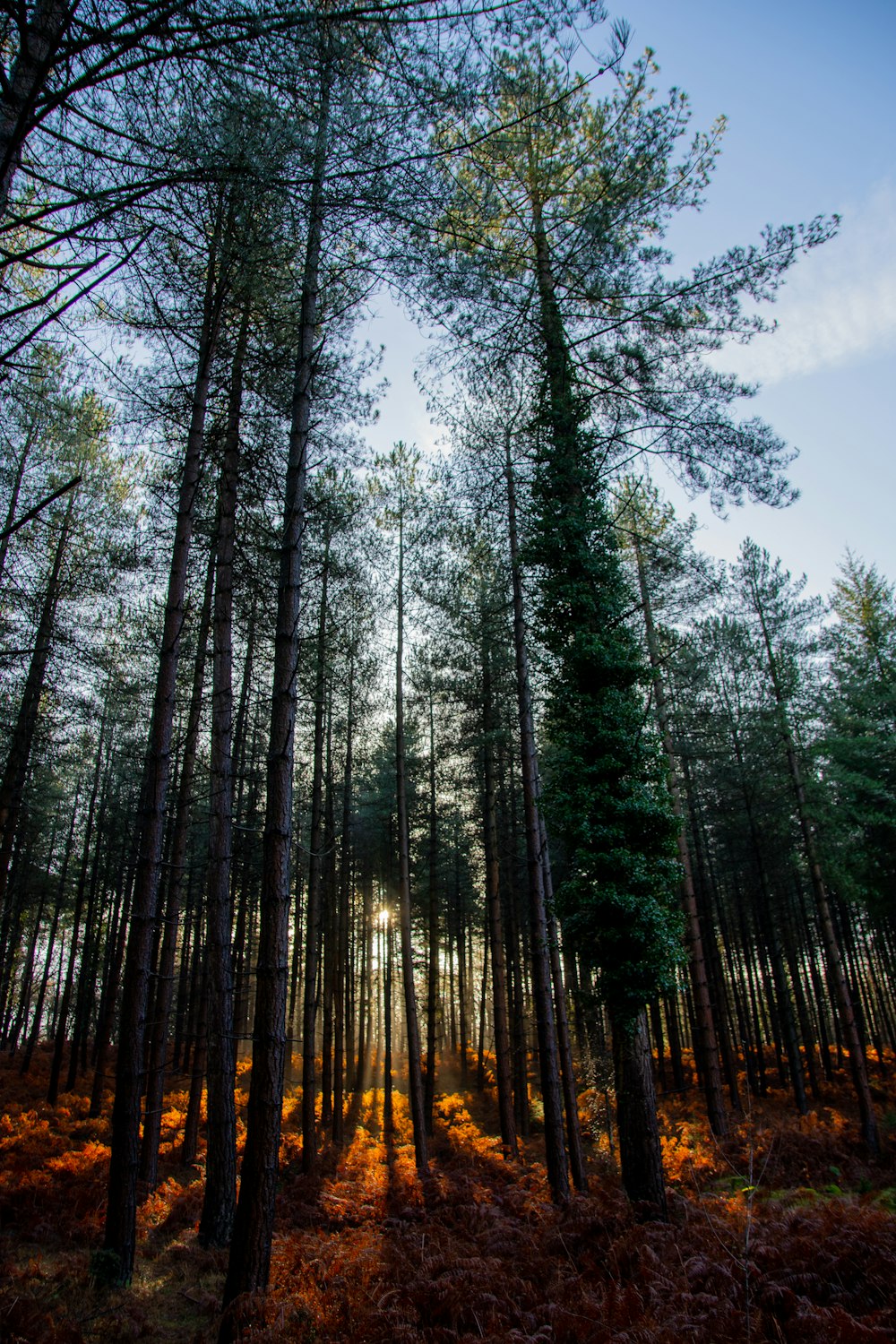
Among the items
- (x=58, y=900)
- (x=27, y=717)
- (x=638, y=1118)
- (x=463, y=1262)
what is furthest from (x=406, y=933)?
(x=58, y=900)

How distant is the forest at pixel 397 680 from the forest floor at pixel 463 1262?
0.05m

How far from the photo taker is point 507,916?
22.1 meters

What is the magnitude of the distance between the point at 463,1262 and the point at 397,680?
9690 mm

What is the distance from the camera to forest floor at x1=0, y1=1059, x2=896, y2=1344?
13.7ft

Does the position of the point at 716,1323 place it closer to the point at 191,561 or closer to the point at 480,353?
the point at 191,561

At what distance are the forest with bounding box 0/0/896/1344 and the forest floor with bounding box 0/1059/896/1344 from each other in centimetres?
5

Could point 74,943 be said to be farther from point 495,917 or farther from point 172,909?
point 495,917

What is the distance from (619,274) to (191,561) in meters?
7.67

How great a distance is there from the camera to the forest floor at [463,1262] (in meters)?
4.18

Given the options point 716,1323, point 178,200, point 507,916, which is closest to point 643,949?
point 716,1323

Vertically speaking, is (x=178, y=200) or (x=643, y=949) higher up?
(x=178, y=200)

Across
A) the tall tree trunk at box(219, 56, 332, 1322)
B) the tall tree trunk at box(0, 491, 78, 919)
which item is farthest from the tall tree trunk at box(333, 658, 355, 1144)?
the tall tree trunk at box(219, 56, 332, 1322)

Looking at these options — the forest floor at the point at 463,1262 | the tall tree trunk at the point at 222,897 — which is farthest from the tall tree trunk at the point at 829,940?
the tall tree trunk at the point at 222,897

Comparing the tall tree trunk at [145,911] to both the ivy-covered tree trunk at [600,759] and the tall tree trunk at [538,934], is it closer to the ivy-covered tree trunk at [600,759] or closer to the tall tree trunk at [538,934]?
the ivy-covered tree trunk at [600,759]
